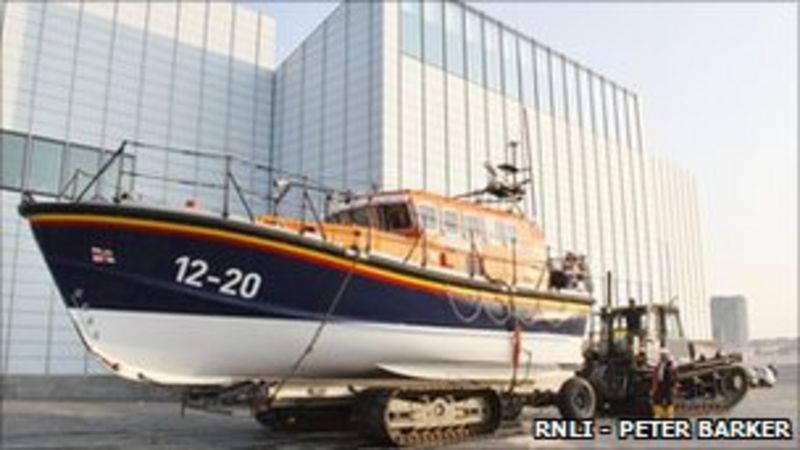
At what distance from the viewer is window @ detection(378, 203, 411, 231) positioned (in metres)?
9.46

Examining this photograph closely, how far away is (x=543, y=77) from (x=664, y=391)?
1955cm

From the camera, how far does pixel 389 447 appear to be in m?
8.53

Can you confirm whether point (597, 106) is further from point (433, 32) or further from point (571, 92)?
point (433, 32)

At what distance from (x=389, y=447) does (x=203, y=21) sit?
19.7 m

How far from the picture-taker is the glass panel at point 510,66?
27.7 meters

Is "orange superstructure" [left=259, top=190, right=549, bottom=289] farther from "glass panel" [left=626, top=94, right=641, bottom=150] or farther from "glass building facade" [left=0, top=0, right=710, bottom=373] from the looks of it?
"glass panel" [left=626, top=94, right=641, bottom=150]

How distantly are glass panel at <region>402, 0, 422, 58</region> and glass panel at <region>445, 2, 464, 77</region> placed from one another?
4.89 ft

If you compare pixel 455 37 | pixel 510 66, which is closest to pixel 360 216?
pixel 455 37

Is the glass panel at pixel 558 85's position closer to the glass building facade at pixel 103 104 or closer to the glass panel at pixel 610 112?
the glass panel at pixel 610 112

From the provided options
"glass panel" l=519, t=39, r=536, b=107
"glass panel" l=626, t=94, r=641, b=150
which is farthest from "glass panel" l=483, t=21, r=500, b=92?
"glass panel" l=626, t=94, r=641, b=150

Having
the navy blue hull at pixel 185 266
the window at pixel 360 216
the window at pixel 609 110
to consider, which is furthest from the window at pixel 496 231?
the window at pixel 609 110

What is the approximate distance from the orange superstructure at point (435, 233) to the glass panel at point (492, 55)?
1680 cm

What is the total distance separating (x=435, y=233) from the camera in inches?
376

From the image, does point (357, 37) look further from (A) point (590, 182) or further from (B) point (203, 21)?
(A) point (590, 182)
